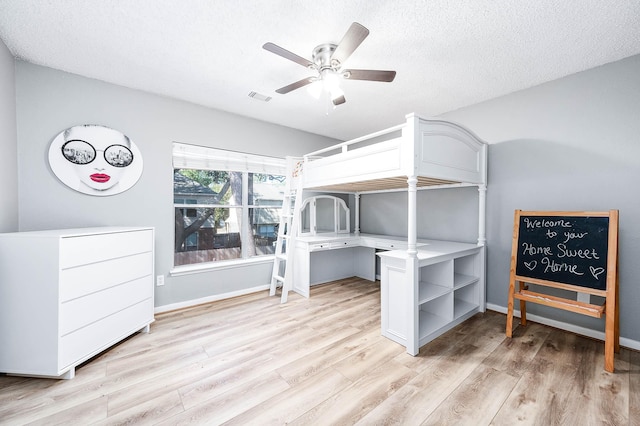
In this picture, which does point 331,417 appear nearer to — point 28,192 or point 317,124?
point 28,192

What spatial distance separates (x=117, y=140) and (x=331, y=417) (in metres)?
3.16

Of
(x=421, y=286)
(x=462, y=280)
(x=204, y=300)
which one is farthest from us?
(x=204, y=300)

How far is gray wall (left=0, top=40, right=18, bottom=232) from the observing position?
198 centimetres

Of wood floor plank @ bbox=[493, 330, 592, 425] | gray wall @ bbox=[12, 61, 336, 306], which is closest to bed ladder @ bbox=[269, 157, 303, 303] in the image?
gray wall @ bbox=[12, 61, 336, 306]

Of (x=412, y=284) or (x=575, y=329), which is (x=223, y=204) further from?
(x=575, y=329)

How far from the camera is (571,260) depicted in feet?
7.21

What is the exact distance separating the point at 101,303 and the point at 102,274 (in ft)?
0.77

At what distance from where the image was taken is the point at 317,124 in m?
3.84

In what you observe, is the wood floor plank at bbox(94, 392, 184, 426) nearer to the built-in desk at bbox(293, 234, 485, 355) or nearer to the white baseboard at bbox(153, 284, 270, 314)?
the white baseboard at bbox(153, 284, 270, 314)

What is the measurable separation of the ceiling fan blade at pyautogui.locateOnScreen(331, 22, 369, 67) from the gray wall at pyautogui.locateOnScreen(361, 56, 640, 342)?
225 cm

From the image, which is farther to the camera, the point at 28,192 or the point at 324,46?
the point at 28,192

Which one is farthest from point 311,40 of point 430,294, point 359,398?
point 359,398

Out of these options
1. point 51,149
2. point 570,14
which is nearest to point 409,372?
point 570,14

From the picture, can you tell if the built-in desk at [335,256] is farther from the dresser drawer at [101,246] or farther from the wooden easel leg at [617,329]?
the dresser drawer at [101,246]
